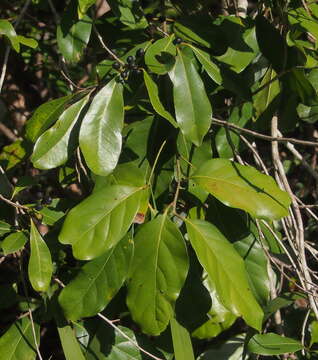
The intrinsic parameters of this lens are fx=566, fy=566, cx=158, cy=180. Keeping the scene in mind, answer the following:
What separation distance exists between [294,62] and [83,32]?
0.53 metres

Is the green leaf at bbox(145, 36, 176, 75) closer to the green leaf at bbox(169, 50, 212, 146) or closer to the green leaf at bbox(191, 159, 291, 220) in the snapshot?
the green leaf at bbox(169, 50, 212, 146)

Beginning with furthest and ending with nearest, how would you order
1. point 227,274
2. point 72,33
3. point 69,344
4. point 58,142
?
Answer: point 72,33 < point 69,344 < point 58,142 < point 227,274

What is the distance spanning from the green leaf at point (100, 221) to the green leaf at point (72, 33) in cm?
44

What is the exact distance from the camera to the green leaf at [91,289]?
123 cm

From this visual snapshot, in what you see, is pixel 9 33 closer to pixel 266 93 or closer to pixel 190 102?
pixel 190 102

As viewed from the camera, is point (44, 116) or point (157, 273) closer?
point (157, 273)

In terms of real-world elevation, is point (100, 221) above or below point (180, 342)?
above

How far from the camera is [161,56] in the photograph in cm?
122

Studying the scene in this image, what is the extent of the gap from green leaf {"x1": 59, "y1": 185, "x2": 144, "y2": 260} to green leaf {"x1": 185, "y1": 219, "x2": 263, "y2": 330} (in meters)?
0.14

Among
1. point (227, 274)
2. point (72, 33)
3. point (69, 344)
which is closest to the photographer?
point (227, 274)

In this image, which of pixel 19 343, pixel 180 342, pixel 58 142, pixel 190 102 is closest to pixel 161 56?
pixel 190 102

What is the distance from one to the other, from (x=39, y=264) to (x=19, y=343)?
34 cm

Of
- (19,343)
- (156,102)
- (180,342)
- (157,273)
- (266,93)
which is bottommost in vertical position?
(19,343)

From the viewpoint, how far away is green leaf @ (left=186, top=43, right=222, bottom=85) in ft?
4.17
